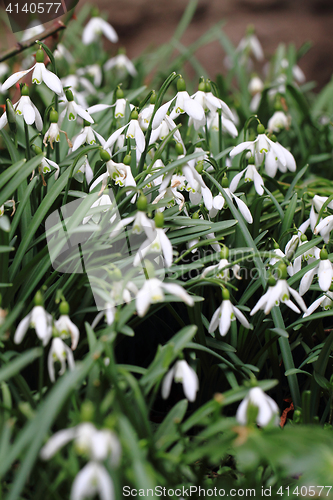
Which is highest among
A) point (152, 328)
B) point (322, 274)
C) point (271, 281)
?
point (271, 281)

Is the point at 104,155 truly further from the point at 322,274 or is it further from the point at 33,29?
the point at 33,29

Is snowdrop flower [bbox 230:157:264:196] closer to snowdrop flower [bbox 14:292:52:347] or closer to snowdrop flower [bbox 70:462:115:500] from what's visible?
snowdrop flower [bbox 14:292:52:347]

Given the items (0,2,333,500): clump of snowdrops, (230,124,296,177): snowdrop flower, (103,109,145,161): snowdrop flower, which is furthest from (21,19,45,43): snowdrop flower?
(230,124,296,177): snowdrop flower

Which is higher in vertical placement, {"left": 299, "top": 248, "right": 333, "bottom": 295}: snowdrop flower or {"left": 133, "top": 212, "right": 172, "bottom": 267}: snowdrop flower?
{"left": 133, "top": 212, "right": 172, "bottom": 267}: snowdrop flower

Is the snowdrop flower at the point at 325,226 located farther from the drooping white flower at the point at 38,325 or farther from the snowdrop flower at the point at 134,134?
the drooping white flower at the point at 38,325

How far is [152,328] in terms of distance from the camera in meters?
1.68

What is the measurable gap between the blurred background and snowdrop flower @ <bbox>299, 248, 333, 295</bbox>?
4.37m

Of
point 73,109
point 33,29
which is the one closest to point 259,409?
point 73,109

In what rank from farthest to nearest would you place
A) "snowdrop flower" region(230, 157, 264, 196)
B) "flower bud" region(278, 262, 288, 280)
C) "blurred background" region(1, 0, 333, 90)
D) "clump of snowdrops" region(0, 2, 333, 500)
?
"blurred background" region(1, 0, 333, 90) < "snowdrop flower" region(230, 157, 264, 196) < "flower bud" region(278, 262, 288, 280) < "clump of snowdrops" region(0, 2, 333, 500)

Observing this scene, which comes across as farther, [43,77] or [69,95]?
[69,95]

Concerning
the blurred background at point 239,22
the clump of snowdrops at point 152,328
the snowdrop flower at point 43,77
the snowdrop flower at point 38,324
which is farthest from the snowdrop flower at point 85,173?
the blurred background at point 239,22

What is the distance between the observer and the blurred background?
16.1 ft

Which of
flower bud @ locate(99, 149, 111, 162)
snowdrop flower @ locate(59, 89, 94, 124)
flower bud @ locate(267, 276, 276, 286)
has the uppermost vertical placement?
snowdrop flower @ locate(59, 89, 94, 124)

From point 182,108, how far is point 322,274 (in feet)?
2.38
